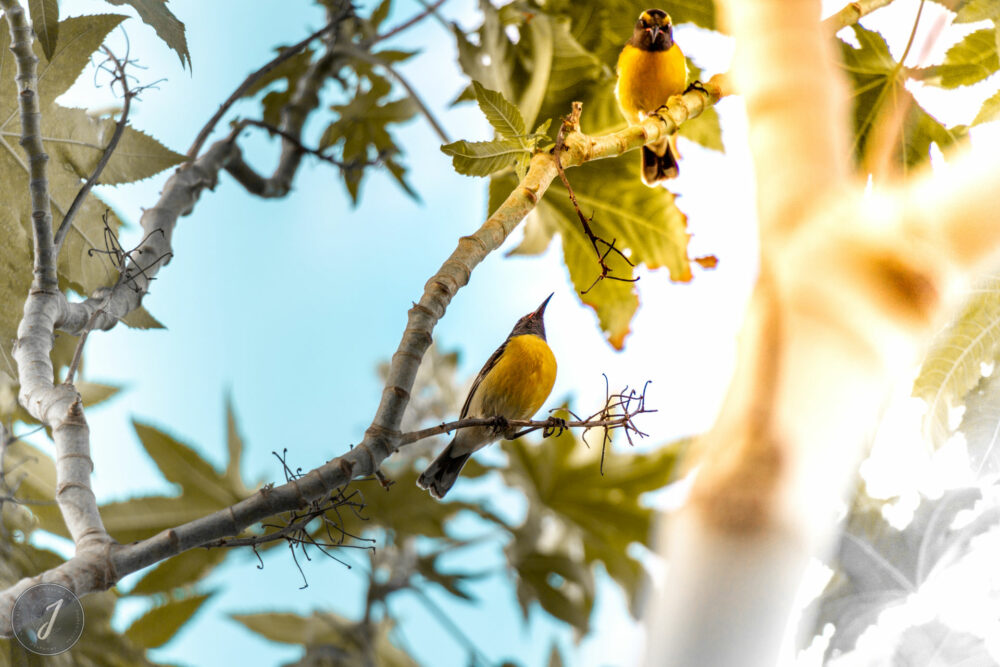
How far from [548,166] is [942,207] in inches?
8.5

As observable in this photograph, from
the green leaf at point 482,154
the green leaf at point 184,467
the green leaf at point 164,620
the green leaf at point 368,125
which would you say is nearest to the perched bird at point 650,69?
the green leaf at point 482,154

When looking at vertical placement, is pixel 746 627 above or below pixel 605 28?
below

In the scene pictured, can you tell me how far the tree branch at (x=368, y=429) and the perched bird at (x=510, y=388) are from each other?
6.0 inches

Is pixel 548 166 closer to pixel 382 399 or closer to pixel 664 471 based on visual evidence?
pixel 382 399

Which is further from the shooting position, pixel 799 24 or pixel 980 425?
pixel 980 425

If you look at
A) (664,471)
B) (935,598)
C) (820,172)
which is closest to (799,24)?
(820,172)

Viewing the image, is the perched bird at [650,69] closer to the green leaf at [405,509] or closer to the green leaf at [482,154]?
the green leaf at [482,154]

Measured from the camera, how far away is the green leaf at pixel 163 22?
17.4 inches

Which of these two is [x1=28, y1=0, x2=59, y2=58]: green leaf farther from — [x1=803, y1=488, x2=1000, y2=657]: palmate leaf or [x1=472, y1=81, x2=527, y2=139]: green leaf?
[x1=803, y1=488, x2=1000, y2=657]: palmate leaf

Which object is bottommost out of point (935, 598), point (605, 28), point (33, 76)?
point (935, 598)

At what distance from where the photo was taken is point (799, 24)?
0.25 m

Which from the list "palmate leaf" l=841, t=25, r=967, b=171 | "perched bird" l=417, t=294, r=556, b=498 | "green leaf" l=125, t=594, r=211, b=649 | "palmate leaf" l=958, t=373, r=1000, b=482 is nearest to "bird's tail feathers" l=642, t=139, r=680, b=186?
"palmate leaf" l=841, t=25, r=967, b=171

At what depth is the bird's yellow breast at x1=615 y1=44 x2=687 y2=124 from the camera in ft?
2.42

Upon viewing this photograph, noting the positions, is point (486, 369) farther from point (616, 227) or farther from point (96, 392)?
point (96, 392)
